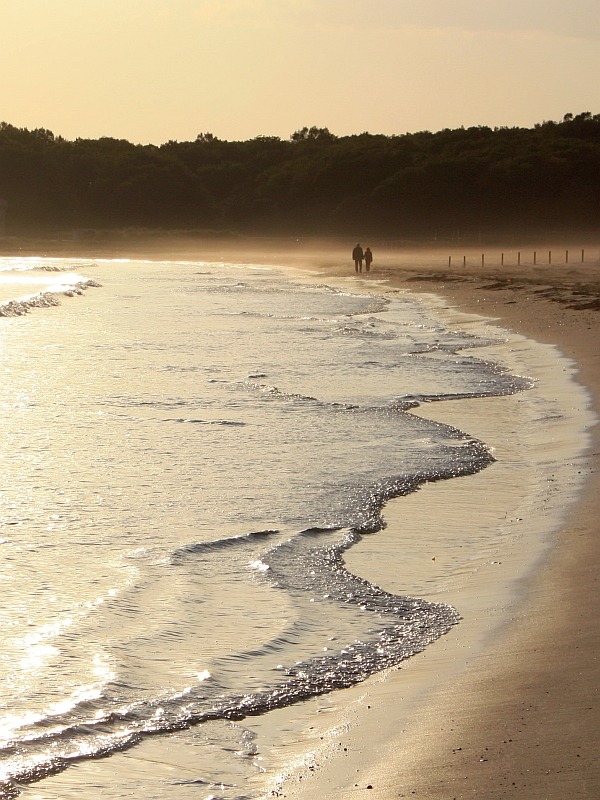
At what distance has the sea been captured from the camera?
5.41 metres

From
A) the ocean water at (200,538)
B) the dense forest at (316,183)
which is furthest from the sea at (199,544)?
the dense forest at (316,183)

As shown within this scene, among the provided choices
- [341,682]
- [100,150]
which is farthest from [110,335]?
[100,150]

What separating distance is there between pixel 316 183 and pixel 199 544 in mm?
104327

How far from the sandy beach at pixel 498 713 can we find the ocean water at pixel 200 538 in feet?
1.13

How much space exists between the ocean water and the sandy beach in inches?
13.5

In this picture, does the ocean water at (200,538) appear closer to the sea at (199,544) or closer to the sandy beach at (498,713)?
the sea at (199,544)

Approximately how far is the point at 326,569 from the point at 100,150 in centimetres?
13292

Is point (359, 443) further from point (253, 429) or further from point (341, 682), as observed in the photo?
point (341, 682)

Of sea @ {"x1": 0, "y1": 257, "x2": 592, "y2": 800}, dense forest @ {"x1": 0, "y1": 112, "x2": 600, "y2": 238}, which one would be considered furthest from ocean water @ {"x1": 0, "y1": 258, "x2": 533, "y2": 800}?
dense forest @ {"x1": 0, "y1": 112, "x2": 600, "y2": 238}

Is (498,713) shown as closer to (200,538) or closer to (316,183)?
(200,538)

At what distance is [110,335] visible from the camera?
28.2 meters

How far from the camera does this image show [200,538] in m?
8.87

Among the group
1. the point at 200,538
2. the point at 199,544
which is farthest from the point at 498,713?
the point at 200,538

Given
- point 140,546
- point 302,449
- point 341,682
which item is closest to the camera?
point 341,682
